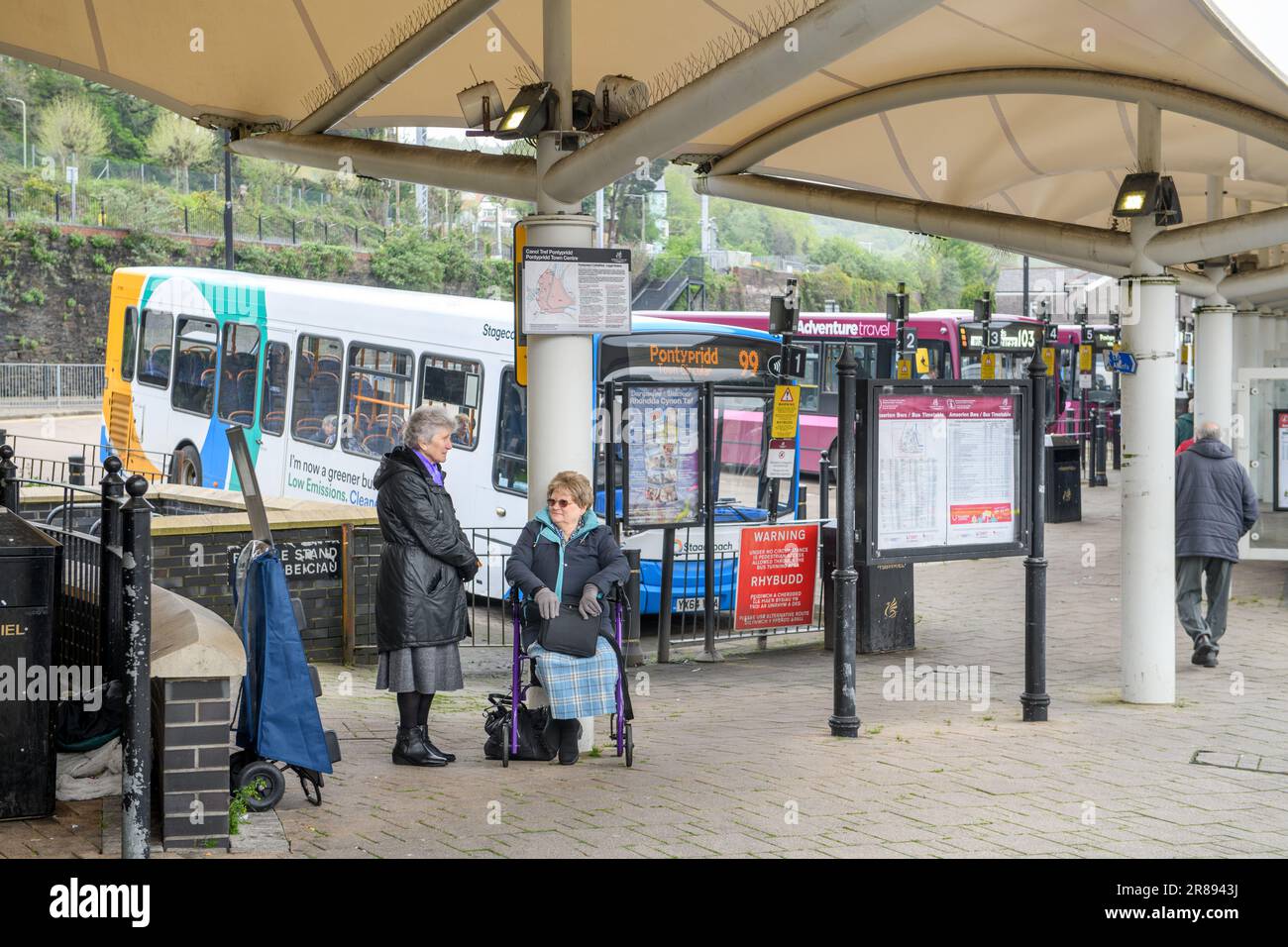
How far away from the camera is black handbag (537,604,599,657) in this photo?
24.6ft

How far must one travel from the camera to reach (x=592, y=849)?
5766 millimetres

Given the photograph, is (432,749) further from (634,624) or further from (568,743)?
(634,624)

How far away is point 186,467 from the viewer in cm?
2025

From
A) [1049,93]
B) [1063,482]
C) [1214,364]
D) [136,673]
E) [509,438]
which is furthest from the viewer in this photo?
[1063,482]

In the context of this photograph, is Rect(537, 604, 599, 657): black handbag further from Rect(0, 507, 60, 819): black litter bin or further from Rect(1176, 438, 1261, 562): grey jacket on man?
Rect(1176, 438, 1261, 562): grey jacket on man

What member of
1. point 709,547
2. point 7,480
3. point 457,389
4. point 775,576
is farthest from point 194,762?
point 457,389

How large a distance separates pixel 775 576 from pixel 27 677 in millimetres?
7911

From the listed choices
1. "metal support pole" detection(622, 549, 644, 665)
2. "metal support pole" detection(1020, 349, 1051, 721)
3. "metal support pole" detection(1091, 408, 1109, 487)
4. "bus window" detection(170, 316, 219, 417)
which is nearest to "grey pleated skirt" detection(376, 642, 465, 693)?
"metal support pole" detection(1020, 349, 1051, 721)

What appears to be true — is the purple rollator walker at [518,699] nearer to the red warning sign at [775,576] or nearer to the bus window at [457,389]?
the red warning sign at [775,576]

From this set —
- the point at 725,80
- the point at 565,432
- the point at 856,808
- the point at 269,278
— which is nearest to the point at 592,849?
the point at 856,808

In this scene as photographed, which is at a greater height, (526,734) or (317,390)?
(317,390)

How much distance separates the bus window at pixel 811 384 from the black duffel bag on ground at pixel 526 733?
24.2 meters

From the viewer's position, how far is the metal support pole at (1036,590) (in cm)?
905

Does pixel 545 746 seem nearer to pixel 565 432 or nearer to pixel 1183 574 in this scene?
pixel 565 432
